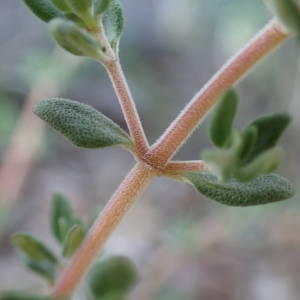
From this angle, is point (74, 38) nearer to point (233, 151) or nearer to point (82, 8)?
point (82, 8)

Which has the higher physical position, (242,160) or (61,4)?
(61,4)

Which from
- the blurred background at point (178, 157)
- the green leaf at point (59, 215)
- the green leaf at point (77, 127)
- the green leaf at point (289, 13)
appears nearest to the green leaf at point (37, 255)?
the green leaf at point (59, 215)

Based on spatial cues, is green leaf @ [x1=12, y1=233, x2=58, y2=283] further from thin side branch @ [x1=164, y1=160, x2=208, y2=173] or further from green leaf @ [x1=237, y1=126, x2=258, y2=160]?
green leaf @ [x1=237, y1=126, x2=258, y2=160]

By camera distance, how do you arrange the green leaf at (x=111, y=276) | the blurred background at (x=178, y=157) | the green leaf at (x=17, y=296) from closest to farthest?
the green leaf at (x=17, y=296), the green leaf at (x=111, y=276), the blurred background at (x=178, y=157)

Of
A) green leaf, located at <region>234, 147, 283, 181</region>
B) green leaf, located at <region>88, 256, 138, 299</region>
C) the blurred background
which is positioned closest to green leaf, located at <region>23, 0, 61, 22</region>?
green leaf, located at <region>234, 147, 283, 181</region>

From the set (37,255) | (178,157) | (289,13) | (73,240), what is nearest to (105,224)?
(73,240)

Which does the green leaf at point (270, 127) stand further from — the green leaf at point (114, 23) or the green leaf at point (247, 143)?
the green leaf at point (114, 23)
